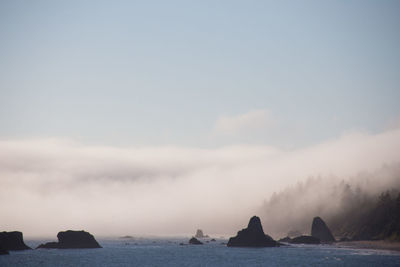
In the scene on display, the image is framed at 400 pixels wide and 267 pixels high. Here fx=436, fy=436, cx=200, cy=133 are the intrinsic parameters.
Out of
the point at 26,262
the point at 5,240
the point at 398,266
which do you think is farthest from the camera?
the point at 5,240

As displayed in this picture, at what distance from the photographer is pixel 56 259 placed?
16112 centimetres

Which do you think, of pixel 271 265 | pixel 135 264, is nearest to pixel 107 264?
pixel 135 264

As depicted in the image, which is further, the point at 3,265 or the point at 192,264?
the point at 192,264

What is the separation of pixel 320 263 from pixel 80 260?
83.8m

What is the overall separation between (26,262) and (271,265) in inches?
3209

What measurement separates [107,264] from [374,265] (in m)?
87.5

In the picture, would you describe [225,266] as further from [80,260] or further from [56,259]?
[56,259]

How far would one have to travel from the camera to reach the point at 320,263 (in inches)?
5768

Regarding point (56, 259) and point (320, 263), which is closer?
point (320, 263)

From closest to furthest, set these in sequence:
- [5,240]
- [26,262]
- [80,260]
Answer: [26,262]
[80,260]
[5,240]

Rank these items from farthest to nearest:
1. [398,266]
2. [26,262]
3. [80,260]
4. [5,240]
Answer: [5,240], [80,260], [26,262], [398,266]

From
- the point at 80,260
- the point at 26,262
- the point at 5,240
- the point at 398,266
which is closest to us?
the point at 398,266

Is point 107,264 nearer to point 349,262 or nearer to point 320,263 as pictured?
point 320,263

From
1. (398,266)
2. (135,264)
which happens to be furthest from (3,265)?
(398,266)
